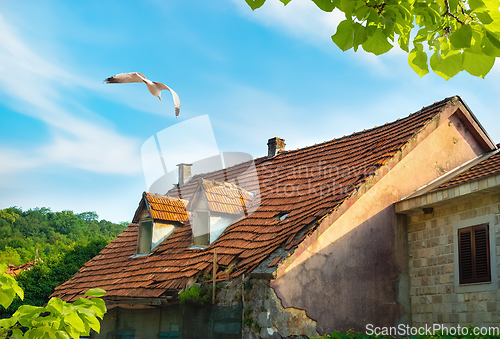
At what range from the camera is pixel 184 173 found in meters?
15.9

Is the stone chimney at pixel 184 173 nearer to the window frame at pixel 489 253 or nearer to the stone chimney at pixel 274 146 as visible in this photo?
the stone chimney at pixel 274 146

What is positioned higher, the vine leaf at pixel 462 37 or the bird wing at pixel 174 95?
the bird wing at pixel 174 95

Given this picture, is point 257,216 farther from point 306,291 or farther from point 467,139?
point 467,139

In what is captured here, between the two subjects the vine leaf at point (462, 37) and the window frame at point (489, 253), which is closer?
the vine leaf at point (462, 37)

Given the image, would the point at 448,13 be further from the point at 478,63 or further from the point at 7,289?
the point at 7,289

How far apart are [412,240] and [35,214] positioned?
78.5 metres

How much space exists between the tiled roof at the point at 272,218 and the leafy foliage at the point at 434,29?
4866mm

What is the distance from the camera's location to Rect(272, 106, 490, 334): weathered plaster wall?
7.49 meters

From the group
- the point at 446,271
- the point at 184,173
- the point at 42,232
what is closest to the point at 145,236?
the point at 184,173

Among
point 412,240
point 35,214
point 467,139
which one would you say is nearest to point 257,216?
point 412,240

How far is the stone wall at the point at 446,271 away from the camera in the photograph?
7.35m

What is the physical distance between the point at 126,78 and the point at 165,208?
7727 mm

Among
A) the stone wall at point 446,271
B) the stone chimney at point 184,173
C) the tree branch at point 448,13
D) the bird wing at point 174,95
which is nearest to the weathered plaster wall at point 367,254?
the stone wall at point 446,271

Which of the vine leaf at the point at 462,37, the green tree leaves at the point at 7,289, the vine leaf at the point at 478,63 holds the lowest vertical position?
the green tree leaves at the point at 7,289
